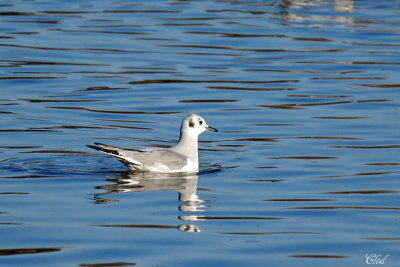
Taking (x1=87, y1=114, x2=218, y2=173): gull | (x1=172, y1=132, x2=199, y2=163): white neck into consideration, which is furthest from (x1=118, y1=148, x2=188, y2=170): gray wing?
(x1=172, y1=132, x2=199, y2=163): white neck

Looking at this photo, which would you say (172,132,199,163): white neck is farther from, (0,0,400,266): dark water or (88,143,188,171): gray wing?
(0,0,400,266): dark water

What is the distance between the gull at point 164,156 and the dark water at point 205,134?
176mm

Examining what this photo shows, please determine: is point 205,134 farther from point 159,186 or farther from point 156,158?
point 159,186

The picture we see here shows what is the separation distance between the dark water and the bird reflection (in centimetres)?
3

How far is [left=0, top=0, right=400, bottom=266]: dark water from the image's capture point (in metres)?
9.83

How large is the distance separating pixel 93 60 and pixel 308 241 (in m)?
12.6

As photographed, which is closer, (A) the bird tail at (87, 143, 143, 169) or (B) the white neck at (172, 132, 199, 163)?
(A) the bird tail at (87, 143, 143, 169)

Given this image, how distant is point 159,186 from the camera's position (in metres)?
12.6

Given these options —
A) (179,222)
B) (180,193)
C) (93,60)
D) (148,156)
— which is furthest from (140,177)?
(93,60)

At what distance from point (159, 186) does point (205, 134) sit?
3961mm

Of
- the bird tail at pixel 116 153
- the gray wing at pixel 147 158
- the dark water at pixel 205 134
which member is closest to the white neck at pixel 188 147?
the gray wing at pixel 147 158

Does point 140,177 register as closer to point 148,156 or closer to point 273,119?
point 148,156

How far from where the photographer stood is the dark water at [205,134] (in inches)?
387

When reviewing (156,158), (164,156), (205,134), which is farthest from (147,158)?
(205,134)
